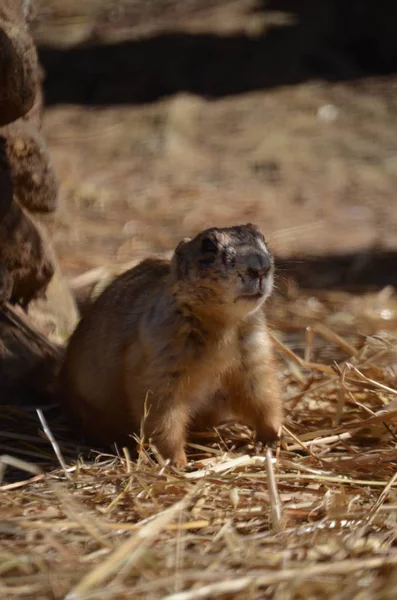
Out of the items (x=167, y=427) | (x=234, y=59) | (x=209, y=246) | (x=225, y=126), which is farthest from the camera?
(x=234, y=59)

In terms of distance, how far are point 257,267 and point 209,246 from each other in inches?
9.4

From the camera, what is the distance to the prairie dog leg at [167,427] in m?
3.95

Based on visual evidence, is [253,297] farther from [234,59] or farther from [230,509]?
[234,59]

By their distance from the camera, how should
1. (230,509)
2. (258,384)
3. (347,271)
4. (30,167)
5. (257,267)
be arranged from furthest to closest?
(347,271)
(30,167)
(258,384)
(257,267)
(230,509)

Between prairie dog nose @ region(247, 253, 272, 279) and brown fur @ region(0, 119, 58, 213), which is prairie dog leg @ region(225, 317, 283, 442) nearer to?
prairie dog nose @ region(247, 253, 272, 279)

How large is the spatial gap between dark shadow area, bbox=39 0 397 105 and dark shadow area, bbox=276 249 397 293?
406 cm

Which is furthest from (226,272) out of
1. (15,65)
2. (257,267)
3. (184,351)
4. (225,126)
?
(225,126)

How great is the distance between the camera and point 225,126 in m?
10.4

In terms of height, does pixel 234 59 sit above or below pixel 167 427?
below

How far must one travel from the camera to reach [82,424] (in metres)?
4.41

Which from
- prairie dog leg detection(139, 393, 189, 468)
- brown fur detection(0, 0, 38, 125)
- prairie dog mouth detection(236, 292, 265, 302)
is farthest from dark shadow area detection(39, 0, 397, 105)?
prairie dog mouth detection(236, 292, 265, 302)

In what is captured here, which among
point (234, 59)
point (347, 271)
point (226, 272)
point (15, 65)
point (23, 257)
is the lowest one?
point (347, 271)

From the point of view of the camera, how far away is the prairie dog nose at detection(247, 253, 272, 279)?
371cm

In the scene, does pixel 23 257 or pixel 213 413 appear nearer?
pixel 213 413
